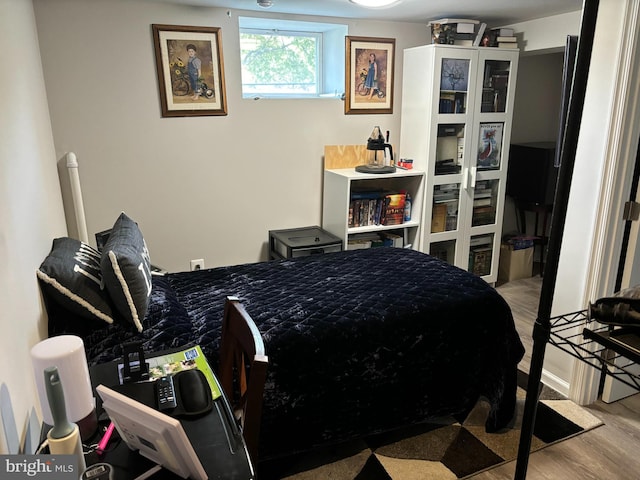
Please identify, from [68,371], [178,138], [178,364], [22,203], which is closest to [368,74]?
[178,138]

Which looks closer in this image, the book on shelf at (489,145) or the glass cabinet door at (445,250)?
the book on shelf at (489,145)

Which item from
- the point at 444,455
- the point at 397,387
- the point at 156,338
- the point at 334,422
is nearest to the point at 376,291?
the point at 397,387

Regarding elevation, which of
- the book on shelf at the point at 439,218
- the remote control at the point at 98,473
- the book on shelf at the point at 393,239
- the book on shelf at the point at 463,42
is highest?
the book on shelf at the point at 463,42

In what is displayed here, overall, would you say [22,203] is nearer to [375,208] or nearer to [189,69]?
[189,69]

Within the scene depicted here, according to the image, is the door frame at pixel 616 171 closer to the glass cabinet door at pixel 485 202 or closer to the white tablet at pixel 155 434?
the glass cabinet door at pixel 485 202

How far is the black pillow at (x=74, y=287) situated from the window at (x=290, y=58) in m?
1.92

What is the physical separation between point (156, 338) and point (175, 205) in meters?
1.56

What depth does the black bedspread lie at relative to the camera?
187 cm

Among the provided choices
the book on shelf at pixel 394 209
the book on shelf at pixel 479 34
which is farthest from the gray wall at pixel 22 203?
the book on shelf at pixel 479 34

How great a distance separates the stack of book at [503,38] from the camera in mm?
3457

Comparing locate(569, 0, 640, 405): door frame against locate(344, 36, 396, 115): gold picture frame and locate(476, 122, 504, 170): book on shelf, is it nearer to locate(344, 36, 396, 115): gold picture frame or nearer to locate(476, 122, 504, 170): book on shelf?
locate(476, 122, 504, 170): book on shelf

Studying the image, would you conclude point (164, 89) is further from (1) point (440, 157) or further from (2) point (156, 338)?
(1) point (440, 157)

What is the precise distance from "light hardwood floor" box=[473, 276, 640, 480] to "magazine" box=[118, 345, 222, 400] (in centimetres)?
131

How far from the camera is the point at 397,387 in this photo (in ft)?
6.88
